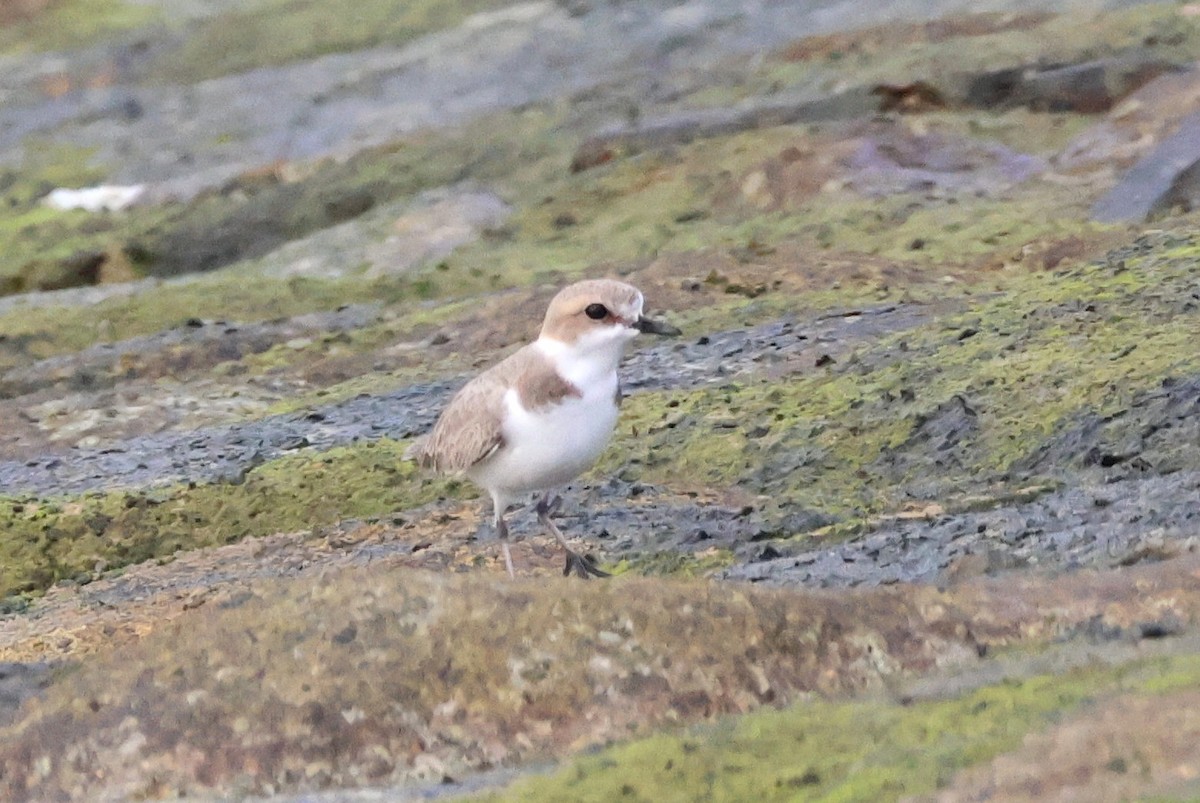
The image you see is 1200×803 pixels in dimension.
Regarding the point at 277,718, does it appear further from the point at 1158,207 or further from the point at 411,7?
the point at 411,7

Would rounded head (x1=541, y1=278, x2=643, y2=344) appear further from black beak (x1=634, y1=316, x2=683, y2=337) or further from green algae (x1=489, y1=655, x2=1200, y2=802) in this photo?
green algae (x1=489, y1=655, x2=1200, y2=802)

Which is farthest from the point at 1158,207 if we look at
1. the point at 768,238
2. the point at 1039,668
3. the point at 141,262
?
the point at 141,262

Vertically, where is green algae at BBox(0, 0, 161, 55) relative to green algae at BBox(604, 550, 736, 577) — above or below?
above

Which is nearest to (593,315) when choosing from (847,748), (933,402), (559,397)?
(559,397)

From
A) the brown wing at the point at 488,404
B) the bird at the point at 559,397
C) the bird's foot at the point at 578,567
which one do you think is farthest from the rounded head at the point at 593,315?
the bird's foot at the point at 578,567

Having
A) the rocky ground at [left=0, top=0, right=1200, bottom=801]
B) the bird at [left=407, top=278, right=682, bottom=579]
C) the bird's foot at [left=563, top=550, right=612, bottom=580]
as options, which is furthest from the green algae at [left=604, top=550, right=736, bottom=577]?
the bird at [left=407, top=278, right=682, bottom=579]
